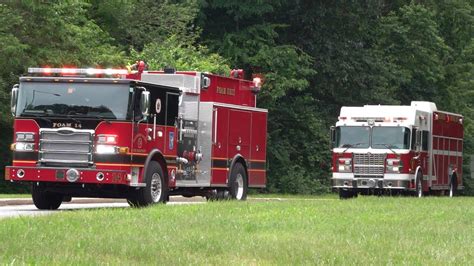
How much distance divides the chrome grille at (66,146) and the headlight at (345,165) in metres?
15.4

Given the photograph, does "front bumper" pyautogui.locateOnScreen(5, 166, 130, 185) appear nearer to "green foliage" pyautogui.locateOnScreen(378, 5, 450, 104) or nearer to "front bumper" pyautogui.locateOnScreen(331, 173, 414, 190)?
"front bumper" pyautogui.locateOnScreen(331, 173, 414, 190)

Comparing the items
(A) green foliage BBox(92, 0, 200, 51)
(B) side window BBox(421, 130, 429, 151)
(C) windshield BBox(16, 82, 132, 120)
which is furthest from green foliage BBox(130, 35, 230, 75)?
(C) windshield BBox(16, 82, 132, 120)

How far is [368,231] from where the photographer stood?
1680cm

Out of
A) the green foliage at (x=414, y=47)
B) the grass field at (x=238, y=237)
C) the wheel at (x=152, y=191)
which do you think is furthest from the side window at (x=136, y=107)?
the green foliage at (x=414, y=47)

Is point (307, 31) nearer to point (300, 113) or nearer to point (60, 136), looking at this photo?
point (300, 113)

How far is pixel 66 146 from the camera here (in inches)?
933

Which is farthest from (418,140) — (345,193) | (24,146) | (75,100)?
(24,146)

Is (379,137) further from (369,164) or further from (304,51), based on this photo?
(304,51)

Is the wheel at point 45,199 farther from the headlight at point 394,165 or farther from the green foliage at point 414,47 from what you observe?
the green foliage at point 414,47

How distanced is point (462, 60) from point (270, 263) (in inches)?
2086

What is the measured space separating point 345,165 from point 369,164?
0.83 meters

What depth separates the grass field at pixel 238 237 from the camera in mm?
12609

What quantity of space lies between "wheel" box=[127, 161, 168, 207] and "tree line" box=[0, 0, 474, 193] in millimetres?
15078

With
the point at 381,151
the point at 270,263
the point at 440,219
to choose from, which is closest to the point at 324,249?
the point at 270,263
